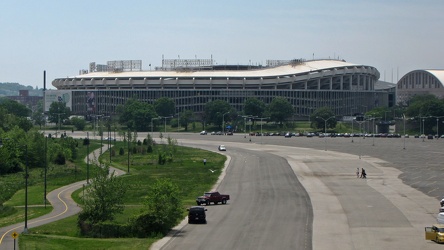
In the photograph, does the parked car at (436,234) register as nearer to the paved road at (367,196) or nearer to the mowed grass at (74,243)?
the paved road at (367,196)

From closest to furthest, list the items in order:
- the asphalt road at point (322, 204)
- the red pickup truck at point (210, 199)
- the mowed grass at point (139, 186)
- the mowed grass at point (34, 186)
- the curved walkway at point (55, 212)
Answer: the mowed grass at point (139, 186), the asphalt road at point (322, 204), the curved walkway at point (55, 212), the mowed grass at point (34, 186), the red pickup truck at point (210, 199)

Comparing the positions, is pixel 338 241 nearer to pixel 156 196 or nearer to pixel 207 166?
pixel 156 196

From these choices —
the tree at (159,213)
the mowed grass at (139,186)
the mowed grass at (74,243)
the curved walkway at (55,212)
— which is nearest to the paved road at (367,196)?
the tree at (159,213)

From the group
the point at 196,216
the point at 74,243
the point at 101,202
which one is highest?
the point at 101,202

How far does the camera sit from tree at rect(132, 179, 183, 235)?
2234 inches

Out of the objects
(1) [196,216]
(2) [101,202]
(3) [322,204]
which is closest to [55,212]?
(2) [101,202]

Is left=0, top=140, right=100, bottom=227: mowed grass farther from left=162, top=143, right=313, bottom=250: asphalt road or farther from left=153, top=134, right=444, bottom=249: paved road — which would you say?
left=153, top=134, right=444, bottom=249: paved road

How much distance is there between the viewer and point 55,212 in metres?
69.9

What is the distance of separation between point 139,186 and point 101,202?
30489mm

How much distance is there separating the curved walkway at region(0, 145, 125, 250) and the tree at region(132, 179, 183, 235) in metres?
8.57

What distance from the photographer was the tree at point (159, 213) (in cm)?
5675

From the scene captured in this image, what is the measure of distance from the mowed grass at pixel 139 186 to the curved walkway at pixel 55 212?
877mm

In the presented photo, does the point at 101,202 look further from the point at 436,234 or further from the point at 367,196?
the point at 367,196

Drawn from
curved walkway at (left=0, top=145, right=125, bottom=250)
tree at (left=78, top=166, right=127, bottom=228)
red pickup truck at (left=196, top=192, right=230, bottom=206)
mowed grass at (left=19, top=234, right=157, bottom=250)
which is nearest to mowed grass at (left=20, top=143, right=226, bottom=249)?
mowed grass at (left=19, top=234, right=157, bottom=250)
